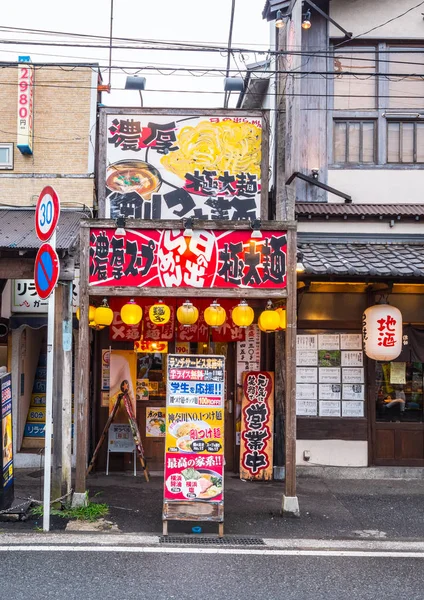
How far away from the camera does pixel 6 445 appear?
25.6ft

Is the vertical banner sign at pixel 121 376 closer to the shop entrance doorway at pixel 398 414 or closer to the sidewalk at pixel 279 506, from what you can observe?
the sidewalk at pixel 279 506

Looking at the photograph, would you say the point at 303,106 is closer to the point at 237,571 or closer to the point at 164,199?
the point at 164,199

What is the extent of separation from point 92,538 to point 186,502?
4.11 feet

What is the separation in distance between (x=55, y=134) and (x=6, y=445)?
6106 mm

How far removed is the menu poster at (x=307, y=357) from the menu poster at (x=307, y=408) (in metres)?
0.73

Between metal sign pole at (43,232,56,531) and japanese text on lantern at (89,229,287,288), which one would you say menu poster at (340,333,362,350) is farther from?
metal sign pole at (43,232,56,531)

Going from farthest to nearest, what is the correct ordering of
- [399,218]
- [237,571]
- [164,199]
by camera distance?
[399,218] → [164,199] → [237,571]

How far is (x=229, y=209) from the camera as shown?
32.5 ft

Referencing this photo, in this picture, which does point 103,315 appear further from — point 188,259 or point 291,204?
point 291,204

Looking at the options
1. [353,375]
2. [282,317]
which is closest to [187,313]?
[282,317]

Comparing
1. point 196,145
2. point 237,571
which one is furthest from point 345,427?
point 196,145

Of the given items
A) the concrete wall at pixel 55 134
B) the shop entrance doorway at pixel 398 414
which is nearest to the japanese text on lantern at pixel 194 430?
the shop entrance doorway at pixel 398 414

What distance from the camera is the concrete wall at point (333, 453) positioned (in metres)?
10.6

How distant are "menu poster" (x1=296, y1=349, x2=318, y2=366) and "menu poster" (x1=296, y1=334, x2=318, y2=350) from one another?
0.25ft
